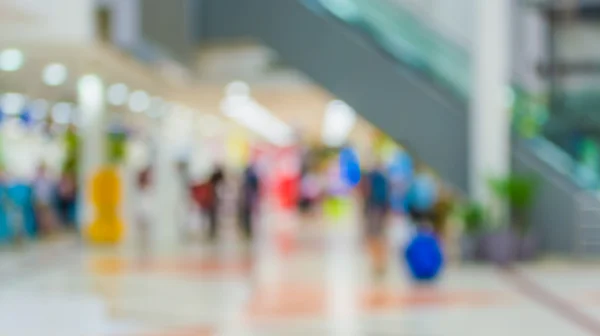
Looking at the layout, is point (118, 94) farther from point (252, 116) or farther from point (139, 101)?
point (252, 116)

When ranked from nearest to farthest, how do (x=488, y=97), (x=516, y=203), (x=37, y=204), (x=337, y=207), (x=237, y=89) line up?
(x=516, y=203)
(x=488, y=97)
(x=37, y=204)
(x=237, y=89)
(x=337, y=207)

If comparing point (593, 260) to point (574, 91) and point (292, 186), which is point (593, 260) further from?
point (292, 186)

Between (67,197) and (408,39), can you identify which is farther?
(67,197)

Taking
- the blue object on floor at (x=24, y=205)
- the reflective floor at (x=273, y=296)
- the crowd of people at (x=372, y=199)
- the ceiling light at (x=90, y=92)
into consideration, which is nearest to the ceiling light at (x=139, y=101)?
the crowd of people at (x=372, y=199)

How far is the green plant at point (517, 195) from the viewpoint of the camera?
647 inches

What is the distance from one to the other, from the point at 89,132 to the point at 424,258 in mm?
9981

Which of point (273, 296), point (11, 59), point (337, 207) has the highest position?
point (11, 59)

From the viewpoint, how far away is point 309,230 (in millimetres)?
28250

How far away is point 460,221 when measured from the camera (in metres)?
16.8

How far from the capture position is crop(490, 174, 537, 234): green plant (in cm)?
1642

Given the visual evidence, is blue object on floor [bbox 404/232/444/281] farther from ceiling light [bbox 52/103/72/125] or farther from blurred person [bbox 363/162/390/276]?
ceiling light [bbox 52/103/72/125]

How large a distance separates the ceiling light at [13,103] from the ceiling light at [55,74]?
3.22m

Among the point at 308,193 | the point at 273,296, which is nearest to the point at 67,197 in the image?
the point at 273,296

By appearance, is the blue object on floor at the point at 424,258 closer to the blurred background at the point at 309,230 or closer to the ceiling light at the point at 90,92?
the blurred background at the point at 309,230
